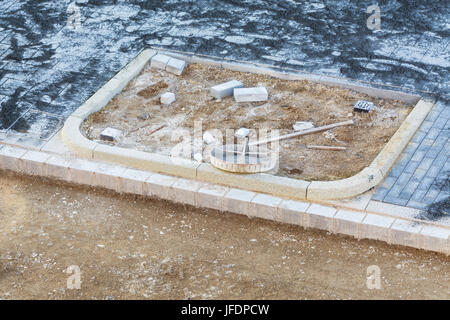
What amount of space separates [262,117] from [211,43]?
7.51 feet

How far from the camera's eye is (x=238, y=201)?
1064 cm

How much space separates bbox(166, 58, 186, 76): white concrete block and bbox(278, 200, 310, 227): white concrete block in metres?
3.46

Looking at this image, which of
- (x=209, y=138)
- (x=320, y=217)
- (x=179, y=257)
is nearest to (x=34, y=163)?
(x=209, y=138)

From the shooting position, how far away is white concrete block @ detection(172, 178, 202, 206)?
10.8 metres

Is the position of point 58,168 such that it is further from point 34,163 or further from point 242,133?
point 242,133

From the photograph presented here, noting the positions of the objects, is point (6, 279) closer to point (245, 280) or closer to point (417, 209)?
point (245, 280)

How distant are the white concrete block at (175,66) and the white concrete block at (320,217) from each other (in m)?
3.69

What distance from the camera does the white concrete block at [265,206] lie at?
415 inches

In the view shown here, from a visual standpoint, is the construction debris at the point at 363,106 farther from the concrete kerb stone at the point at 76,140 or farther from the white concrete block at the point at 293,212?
the concrete kerb stone at the point at 76,140

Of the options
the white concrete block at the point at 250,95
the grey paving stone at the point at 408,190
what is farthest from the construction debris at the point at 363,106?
the grey paving stone at the point at 408,190

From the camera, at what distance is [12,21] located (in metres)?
14.9

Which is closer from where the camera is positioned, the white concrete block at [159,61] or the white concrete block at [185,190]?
the white concrete block at [185,190]

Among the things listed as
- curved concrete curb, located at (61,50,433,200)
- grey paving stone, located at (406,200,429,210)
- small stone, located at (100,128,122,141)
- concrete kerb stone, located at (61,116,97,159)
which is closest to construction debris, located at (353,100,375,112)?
curved concrete curb, located at (61,50,433,200)

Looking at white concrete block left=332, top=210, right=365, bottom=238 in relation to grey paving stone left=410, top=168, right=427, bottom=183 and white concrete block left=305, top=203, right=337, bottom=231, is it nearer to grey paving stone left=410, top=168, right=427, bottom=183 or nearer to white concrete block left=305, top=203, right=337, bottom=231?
white concrete block left=305, top=203, right=337, bottom=231
